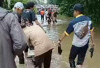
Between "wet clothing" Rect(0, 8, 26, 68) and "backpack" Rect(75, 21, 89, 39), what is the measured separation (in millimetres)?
3310

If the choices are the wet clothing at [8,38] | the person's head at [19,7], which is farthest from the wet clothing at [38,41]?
the wet clothing at [8,38]

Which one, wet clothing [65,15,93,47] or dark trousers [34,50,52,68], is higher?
wet clothing [65,15,93,47]

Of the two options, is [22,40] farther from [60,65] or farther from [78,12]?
[60,65]

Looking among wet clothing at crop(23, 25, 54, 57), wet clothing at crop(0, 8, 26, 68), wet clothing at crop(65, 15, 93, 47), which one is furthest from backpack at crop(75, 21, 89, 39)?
wet clothing at crop(0, 8, 26, 68)

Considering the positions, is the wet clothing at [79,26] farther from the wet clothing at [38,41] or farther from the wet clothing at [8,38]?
the wet clothing at [8,38]

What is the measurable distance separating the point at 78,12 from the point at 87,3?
21.5 meters

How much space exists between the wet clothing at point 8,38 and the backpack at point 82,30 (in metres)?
3.31

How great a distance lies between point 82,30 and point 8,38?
11.2 ft

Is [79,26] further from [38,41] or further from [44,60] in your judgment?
[44,60]

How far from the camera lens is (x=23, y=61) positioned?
30.3ft

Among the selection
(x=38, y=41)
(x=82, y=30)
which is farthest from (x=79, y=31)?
(x=38, y=41)

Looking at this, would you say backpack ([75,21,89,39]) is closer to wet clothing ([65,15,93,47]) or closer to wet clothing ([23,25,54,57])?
wet clothing ([65,15,93,47])

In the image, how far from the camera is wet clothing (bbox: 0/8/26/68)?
3930 mm

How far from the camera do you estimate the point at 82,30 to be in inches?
281
